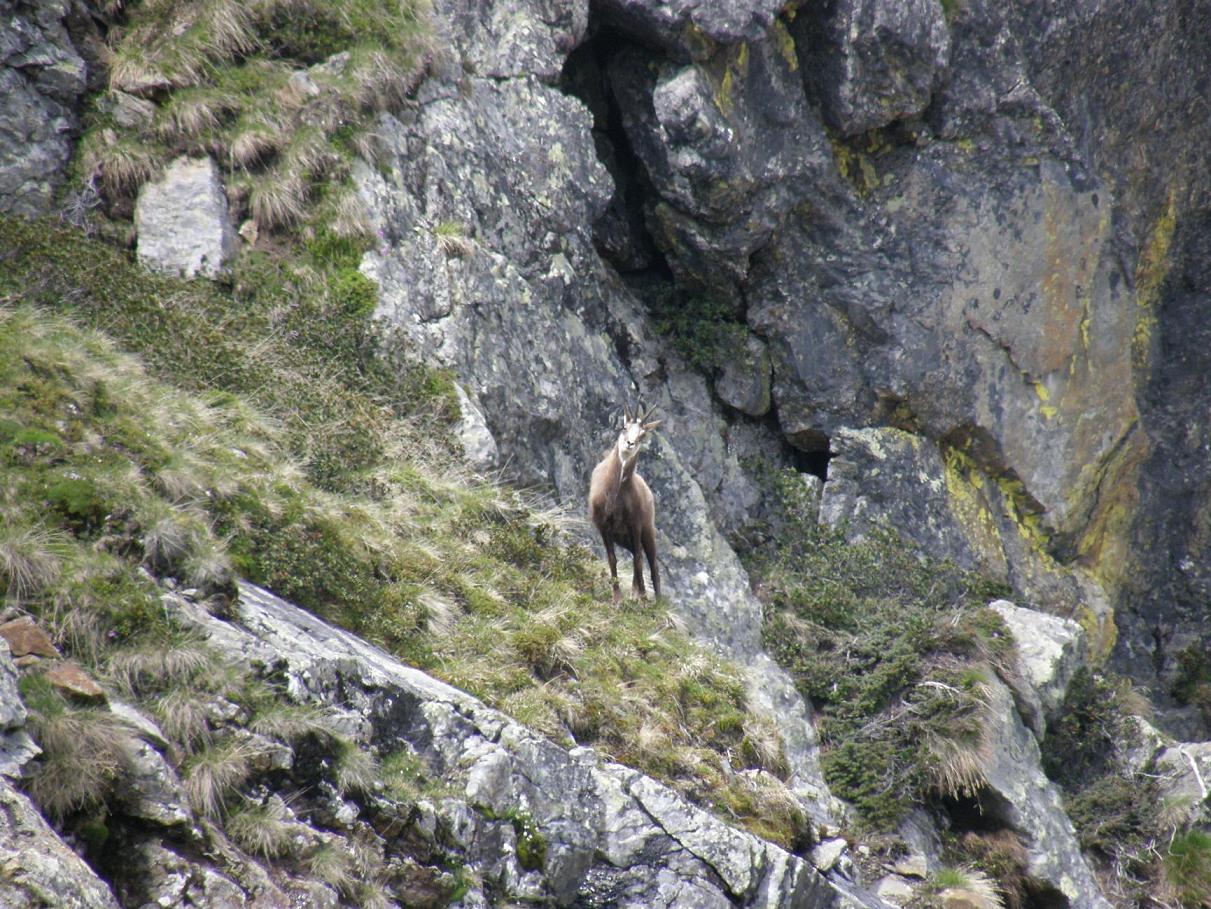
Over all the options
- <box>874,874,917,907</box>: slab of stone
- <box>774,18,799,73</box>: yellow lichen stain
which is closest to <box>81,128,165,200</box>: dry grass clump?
<box>774,18,799,73</box>: yellow lichen stain

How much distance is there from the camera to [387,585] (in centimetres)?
823

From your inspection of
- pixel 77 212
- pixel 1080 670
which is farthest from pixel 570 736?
pixel 1080 670

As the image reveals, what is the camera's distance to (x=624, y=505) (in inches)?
420

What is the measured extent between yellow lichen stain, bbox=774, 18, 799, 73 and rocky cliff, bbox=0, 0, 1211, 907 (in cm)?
5

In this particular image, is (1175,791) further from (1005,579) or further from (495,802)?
(495,802)

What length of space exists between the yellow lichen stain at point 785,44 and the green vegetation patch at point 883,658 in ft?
23.5

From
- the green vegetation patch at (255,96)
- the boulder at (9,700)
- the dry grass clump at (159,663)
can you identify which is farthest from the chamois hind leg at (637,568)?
the boulder at (9,700)

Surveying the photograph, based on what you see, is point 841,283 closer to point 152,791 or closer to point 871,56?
point 871,56

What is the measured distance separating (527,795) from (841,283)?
453 inches

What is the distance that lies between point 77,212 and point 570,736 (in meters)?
7.57

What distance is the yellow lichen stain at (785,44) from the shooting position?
15.0 m

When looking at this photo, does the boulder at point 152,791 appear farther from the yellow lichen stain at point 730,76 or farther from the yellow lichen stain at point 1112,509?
the yellow lichen stain at point 1112,509

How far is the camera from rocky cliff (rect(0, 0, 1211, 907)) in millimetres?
11461

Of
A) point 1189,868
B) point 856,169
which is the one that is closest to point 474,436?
point 856,169
